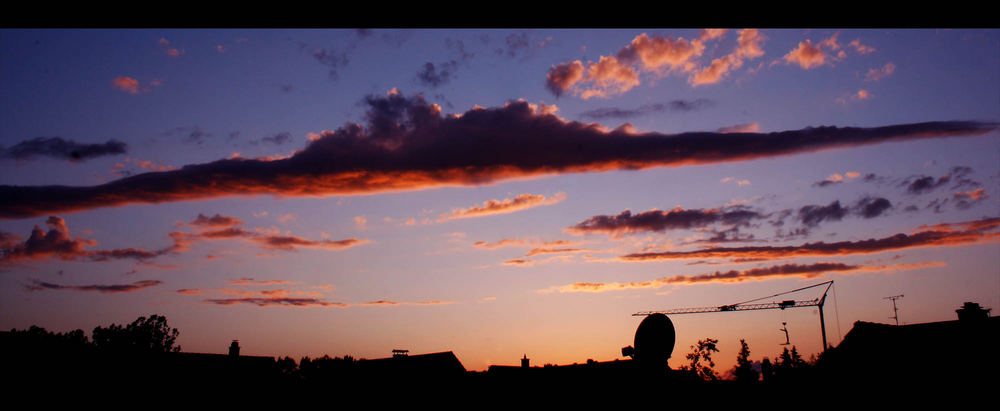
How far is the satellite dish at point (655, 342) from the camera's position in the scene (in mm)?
7309

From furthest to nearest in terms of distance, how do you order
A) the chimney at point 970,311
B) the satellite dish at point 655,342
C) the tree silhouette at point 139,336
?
the tree silhouette at point 139,336 → the chimney at point 970,311 → the satellite dish at point 655,342

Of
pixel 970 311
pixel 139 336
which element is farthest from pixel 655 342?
pixel 139 336

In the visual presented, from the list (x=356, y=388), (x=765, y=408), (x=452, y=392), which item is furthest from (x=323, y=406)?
(x=765, y=408)

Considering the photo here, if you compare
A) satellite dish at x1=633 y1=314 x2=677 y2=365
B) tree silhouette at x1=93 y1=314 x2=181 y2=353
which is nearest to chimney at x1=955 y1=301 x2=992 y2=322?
satellite dish at x1=633 y1=314 x2=677 y2=365

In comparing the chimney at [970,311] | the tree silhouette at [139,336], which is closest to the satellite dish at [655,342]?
the chimney at [970,311]

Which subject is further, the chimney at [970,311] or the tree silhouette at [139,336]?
the tree silhouette at [139,336]

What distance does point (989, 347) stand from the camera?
27.6 m

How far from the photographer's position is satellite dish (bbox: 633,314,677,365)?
24.0ft

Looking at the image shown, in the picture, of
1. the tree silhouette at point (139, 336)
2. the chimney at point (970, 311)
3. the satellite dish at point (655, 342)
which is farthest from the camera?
the tree silhouette at point (139, 336)

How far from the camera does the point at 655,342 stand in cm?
768

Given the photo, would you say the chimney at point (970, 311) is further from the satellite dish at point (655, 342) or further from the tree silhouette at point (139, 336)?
the tree silhouette at point (139, 336)

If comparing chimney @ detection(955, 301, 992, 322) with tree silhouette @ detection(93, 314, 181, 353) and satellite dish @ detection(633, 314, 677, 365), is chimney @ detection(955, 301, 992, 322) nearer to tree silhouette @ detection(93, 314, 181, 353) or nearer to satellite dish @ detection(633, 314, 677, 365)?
satellite dish @ detection(633, 314, 677, 365)
